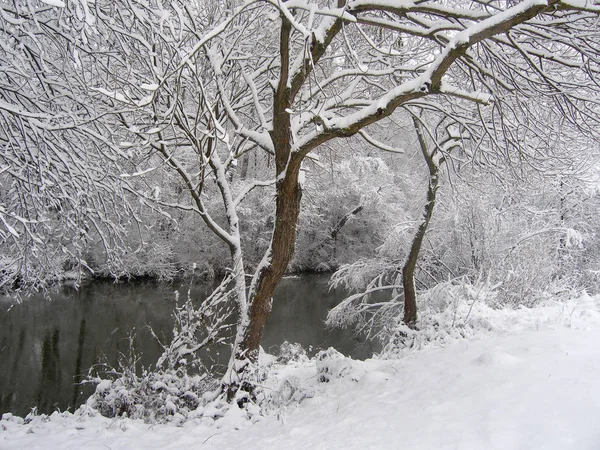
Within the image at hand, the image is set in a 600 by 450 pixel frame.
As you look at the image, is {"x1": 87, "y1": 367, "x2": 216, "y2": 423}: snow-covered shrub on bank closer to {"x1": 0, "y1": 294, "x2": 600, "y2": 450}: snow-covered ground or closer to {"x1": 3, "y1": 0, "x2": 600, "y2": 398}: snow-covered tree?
{"x1": 0, "y1": 294, "x2": 600, "y2": 450}: snow-covered ground

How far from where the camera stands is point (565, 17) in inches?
159

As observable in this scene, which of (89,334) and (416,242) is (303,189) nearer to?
(416,242)

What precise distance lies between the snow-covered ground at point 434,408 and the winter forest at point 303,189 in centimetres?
3

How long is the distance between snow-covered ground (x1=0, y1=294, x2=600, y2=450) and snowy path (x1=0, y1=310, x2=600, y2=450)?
10mm

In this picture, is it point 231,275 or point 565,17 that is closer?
point 565,17

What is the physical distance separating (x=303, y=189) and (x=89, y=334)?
7636 millimetres

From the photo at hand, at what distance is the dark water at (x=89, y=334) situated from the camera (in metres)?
7.66

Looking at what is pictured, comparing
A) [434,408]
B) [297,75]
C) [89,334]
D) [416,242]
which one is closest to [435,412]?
[434,408]

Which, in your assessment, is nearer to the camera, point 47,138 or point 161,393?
point 47,138

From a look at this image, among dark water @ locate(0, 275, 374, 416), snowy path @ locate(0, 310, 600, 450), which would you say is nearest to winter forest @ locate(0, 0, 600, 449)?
snowy path @ locate(0, 310, 600, 450)

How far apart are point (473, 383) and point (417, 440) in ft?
3.47

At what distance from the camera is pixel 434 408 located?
11.1ft

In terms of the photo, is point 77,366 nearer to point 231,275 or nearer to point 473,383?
point 231,275

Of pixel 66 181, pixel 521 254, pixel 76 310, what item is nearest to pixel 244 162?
pixel 76 310
